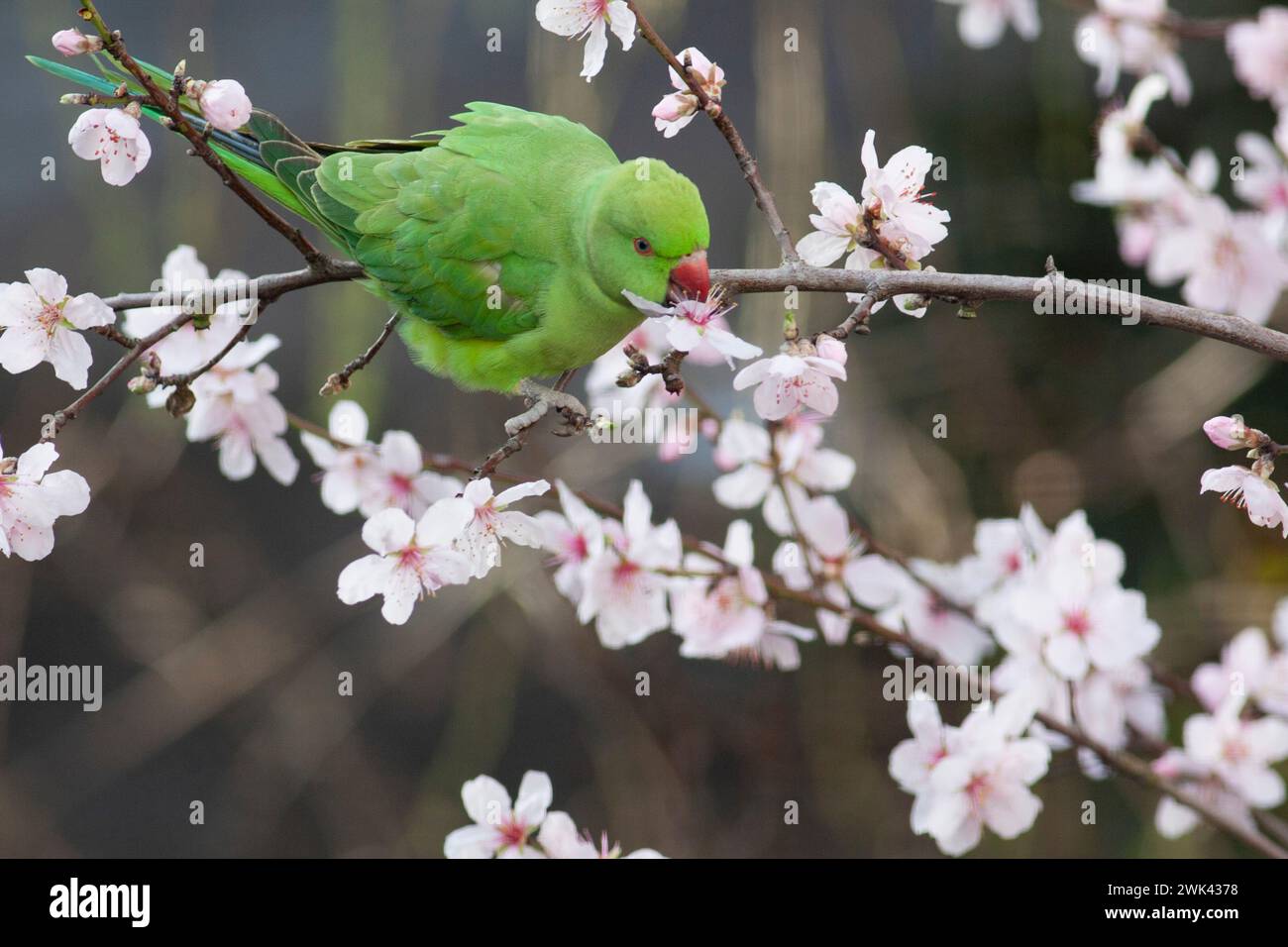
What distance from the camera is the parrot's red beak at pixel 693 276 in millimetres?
1621

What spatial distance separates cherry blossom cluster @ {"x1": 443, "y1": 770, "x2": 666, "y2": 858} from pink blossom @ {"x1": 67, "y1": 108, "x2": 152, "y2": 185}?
3.07ft

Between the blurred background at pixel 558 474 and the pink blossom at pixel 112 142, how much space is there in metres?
2.00

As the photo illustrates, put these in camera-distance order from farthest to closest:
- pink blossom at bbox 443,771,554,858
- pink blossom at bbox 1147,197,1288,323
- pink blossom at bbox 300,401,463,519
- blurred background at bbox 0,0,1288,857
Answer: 1. blurred background at bbox 0,0,1288,857
2. pink blossom at bbox 1147,197,1288,323
3. pink blossom at bbox 300,401,463,519
4. pink blossom at bbox 443,771,554,858

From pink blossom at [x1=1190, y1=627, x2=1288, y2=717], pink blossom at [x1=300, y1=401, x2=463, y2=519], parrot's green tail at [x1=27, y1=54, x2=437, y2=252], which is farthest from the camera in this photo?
pink blossom at [x1=1190, y1=627, x2=1288, y2=717]

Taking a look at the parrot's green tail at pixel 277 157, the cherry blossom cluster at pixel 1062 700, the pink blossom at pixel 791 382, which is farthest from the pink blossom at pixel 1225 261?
the parrot's green tail at pixel 277 157

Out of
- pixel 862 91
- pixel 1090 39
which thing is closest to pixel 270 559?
pixel 862 91

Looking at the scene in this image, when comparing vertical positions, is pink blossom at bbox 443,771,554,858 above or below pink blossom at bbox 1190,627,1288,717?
below

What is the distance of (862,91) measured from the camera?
394 centimetres

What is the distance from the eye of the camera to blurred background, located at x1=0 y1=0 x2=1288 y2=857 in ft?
11.7

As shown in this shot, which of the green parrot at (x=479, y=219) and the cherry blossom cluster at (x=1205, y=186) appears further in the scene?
the cherry blossom cluster at (x=1205, y=186)

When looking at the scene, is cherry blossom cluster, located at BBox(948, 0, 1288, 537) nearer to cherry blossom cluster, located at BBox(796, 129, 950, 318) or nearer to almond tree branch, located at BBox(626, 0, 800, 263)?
cherry blossom cluster, located at BBox(796, 129, 950, 318)

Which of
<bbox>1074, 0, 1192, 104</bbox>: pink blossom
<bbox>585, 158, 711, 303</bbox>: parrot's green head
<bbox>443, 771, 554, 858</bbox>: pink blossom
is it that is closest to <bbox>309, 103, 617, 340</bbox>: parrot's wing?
<bbox>585, 158, 711, 303</bbox>: parrot's green head

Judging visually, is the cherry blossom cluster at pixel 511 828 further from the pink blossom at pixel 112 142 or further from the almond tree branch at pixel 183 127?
the pink blossom at pixel 112 142

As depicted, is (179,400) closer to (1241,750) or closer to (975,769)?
(975,769)
